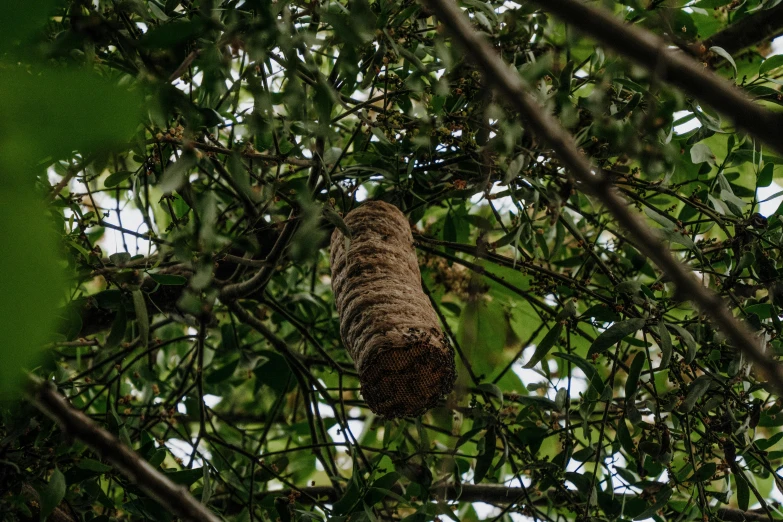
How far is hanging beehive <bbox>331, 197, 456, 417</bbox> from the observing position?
33.5 inches

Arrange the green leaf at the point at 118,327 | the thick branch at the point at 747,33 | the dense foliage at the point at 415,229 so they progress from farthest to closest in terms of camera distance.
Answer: the thick branch at the point at 747,33, the green leaf at the point at 118,327, the dense foliage at the point at 415,229

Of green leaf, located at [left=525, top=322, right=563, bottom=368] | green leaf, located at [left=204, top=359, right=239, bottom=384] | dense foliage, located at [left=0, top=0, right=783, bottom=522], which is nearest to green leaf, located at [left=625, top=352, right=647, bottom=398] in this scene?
dense foliage, located at [left=0, top=0, right=783, bottom=522]

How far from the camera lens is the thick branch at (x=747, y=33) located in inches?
43.0

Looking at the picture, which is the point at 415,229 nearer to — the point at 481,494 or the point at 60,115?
the point at 481,494

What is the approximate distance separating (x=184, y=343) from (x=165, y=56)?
2.85 ft

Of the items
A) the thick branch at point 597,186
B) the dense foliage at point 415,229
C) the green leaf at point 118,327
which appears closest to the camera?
the thick branch at point 597,186

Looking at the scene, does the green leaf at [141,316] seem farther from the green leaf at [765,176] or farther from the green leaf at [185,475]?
the green leaf at [765,176]

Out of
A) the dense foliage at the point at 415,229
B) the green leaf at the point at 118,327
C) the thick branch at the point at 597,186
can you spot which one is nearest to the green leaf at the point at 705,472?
the dense foliage at the point at 415,229

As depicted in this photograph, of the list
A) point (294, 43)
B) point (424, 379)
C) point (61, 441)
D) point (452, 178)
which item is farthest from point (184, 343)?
point (294, 43)

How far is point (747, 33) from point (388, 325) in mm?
732

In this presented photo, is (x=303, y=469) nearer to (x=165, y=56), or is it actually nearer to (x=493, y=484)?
(x=493, y=484)

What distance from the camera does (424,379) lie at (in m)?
0.88

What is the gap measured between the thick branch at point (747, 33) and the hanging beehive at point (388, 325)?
56 cm

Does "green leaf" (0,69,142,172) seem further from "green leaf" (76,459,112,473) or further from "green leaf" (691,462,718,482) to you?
"green leaf" (691,462,718,482)
